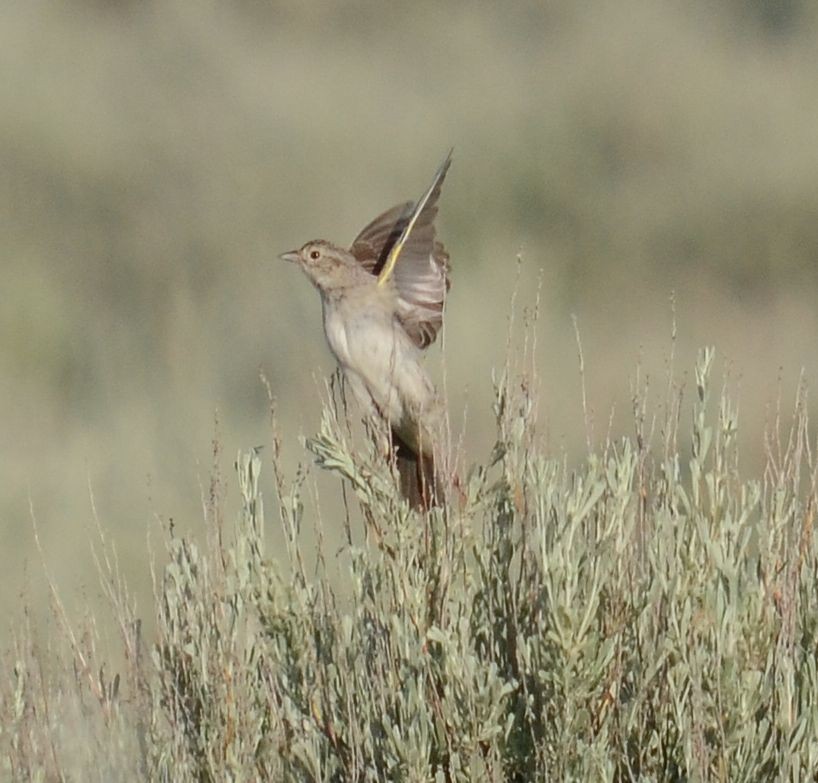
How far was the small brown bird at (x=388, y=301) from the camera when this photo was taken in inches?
254

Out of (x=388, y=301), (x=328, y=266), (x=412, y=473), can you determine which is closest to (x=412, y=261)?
(x=388, y=301)

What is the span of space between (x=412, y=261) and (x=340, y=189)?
12.7 m

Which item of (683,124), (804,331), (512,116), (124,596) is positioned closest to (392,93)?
(512,116)

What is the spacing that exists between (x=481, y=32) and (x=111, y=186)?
434 cm

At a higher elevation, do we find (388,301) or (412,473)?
(388,301)

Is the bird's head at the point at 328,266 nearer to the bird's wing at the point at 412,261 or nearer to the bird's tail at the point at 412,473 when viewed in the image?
the bird's wing at the point at 412,261

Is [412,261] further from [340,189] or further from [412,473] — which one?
[340,189]

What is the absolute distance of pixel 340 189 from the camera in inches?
765

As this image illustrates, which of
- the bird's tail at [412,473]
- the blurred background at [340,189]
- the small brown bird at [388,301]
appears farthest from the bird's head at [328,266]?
the blurred background at [340,189]

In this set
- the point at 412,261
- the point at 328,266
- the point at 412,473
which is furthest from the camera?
the point at 328,266

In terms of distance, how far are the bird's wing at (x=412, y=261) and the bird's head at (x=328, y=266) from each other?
89 millimetres

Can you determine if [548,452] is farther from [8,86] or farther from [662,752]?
[8,86]

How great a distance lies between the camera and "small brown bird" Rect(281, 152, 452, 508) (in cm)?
645

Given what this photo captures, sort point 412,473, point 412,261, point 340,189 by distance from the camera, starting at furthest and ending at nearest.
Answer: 1. point 340,189
2. point 412,261
3. point 412,473
